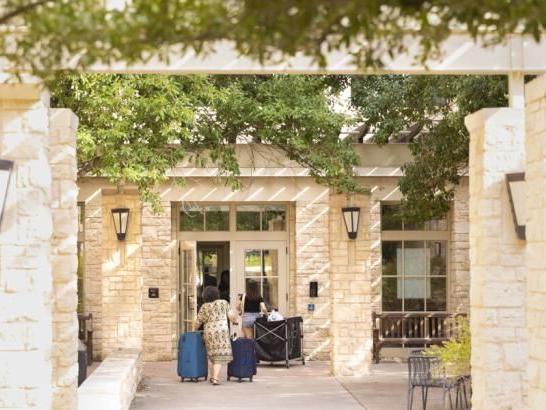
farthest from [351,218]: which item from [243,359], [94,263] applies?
[94,263]

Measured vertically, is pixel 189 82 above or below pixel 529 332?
above

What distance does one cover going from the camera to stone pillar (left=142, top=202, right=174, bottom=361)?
800 inches

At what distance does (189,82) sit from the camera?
14.1 meters

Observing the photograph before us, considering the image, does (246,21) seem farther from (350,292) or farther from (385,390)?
(350,292)

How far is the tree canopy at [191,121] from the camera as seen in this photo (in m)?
12.9

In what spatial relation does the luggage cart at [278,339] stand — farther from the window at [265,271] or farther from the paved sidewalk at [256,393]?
the window at [265,271]

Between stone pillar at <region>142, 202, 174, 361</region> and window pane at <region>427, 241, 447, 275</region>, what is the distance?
14.8ft

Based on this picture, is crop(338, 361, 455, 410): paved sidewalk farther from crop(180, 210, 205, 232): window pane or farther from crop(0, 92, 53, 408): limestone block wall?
crop(0, 92, 53, 408): limestone block wall

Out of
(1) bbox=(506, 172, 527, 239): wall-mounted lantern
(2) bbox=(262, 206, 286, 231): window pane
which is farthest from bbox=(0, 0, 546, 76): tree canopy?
(2) bbox=(262, 206, 286, 231): window pane

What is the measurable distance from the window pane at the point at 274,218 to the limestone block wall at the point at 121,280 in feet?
12.3

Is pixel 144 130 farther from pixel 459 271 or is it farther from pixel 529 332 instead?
pixel 459 271

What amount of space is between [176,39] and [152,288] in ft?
56.4

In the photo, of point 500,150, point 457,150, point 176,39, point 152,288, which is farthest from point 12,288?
point 152,288

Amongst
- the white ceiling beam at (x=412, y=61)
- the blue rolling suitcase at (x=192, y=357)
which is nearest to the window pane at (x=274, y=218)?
the blue rolling suitcase at (x=192, y=357)
